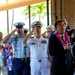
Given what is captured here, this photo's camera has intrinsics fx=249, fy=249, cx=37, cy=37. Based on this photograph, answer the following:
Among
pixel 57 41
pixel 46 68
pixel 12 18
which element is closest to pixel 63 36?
pixel 57 41

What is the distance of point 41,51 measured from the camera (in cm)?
327

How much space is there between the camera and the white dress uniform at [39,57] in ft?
10.6

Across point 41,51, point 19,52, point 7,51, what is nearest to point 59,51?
point 41,51

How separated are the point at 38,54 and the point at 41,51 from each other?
0.19 ft

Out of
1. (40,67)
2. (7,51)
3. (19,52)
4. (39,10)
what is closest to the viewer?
(40,67)

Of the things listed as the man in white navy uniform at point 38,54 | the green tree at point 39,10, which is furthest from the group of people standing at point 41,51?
the green tree at point 39,10

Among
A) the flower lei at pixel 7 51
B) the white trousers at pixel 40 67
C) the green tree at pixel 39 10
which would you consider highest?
the green tree at pixel 39 10

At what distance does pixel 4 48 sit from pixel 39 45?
1377 mm

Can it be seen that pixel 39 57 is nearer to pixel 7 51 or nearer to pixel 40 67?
pixel 40 67

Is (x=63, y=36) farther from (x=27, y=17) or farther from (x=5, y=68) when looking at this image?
(x=27, y=17)

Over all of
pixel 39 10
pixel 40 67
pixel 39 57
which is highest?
pixel 39 10

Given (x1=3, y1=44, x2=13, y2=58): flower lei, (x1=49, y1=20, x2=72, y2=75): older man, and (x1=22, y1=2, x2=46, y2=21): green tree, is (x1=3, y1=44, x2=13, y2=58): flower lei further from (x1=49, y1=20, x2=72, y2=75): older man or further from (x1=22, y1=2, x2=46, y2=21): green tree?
(x1=22, y1=2, x2=46, y2=21): green tree

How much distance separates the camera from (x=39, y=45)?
129 inches

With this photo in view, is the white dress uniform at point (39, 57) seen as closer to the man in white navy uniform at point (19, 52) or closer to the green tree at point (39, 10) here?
the man in white navy uniform at point (19, 52)
